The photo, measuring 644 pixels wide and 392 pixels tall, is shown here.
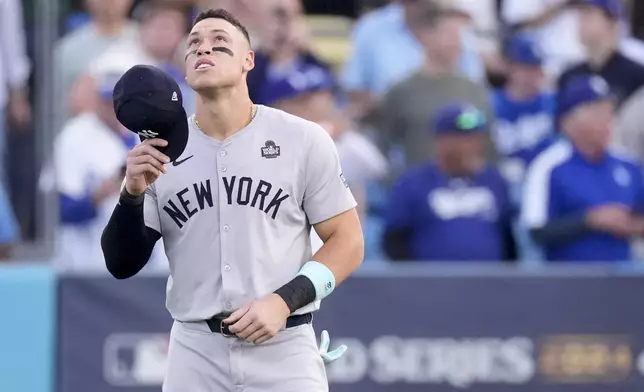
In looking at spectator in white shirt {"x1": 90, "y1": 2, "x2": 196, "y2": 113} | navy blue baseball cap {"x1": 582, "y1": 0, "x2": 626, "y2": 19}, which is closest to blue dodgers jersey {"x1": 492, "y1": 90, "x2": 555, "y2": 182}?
navy blue baseball cap {"x1": 582, "y1": 0, "x2": 626, "y2": 19}

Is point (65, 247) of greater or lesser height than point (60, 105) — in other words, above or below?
below

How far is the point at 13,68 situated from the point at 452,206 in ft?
10.6

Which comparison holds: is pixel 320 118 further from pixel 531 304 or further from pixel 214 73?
pixel 214 73

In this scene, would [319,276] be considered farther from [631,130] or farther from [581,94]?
[631,130]

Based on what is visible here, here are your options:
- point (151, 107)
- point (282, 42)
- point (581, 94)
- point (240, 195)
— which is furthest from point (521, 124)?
point (151, 107)

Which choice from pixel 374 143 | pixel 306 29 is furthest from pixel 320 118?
pixel 306 29

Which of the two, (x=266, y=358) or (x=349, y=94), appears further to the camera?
(x=349, y=94)

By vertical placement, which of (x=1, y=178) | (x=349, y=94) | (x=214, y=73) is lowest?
(x=214, y=73)

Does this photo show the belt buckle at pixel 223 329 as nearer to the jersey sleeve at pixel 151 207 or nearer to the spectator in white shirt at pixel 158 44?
the jersey sleeve at pixel 151 207

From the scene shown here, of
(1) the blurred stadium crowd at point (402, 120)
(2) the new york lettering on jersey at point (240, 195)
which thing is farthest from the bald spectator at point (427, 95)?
(2) the new york lettering on jersey at point (240, 195)

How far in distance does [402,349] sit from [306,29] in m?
2.62

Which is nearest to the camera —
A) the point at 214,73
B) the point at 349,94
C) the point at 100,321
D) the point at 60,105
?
the point at 214,73

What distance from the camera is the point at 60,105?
302 inches

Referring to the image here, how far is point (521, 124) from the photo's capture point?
861 cm
